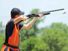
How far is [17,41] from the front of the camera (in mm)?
7430

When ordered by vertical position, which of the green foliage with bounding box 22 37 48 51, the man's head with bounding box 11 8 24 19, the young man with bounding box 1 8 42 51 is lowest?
the green foliage with bounding box 22 37 48 51

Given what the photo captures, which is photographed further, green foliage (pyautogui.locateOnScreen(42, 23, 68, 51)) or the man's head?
green foliage (pyautogui.locateOnScreen(42, 23, 68, 51))

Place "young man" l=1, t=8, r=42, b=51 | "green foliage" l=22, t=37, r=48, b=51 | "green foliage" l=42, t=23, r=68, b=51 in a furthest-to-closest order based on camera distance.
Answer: "green foliage" l=22, t=37, r=48, b=51
"green foliage" l=42, t=23, r=68, b=51
"young man" l=1, t=8, r=42, b=51

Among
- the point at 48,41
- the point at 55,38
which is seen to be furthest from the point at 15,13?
the point at 48,41

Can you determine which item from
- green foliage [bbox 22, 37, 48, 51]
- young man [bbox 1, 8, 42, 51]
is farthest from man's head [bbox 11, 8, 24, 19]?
green foliage [bbox 22, 37, 48, 51]

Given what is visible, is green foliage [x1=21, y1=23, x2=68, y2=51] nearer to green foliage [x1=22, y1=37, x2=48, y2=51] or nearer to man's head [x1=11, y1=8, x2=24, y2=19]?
green foliage [x1=22, y1=37, x2=48, y2=51]

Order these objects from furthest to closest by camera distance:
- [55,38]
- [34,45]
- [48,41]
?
[48,41] → [55,38] → [34,45]

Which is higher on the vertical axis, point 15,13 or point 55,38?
point 15,13

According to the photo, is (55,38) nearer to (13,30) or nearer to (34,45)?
(34,45)

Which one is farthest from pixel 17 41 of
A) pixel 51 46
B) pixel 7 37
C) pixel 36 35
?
pixel 36 35

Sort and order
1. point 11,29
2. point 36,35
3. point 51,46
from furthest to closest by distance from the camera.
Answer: point 36,35 < point 51,46 < point 11,29

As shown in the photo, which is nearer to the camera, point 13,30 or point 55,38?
point 13,30

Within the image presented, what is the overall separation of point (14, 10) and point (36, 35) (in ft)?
156

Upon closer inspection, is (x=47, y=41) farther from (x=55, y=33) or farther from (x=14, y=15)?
(x=14, y=15)
